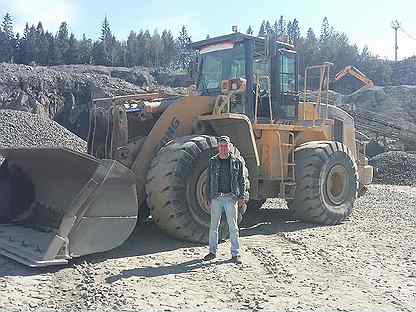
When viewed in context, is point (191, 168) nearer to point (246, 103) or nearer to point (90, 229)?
point (90, 229)

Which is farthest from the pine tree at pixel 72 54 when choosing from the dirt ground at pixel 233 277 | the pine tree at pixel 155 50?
the dirt ground at pixel 233 277

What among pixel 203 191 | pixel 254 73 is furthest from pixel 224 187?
pixel 254 73

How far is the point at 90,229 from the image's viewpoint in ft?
20.4

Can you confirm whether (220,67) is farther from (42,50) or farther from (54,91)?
(42,50)

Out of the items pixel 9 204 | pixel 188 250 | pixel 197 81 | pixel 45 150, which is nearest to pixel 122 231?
pixel 188 250

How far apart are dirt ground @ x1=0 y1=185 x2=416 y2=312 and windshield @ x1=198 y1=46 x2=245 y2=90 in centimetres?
264

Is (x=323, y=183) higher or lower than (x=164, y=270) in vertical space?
higher

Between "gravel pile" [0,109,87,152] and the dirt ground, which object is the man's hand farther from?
"gravel pile" [0,109,87,152]

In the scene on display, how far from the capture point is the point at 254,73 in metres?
9.23

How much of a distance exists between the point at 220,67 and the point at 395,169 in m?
13.3

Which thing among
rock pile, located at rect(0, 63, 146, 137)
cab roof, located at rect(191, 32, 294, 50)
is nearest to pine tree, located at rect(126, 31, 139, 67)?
rock pile, located at rect(0, 63, 146, 137)

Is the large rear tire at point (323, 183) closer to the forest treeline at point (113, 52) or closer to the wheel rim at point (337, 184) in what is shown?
the wheel rim at point (337, 184)

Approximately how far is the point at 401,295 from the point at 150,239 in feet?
10.6

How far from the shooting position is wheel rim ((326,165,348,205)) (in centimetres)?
956
